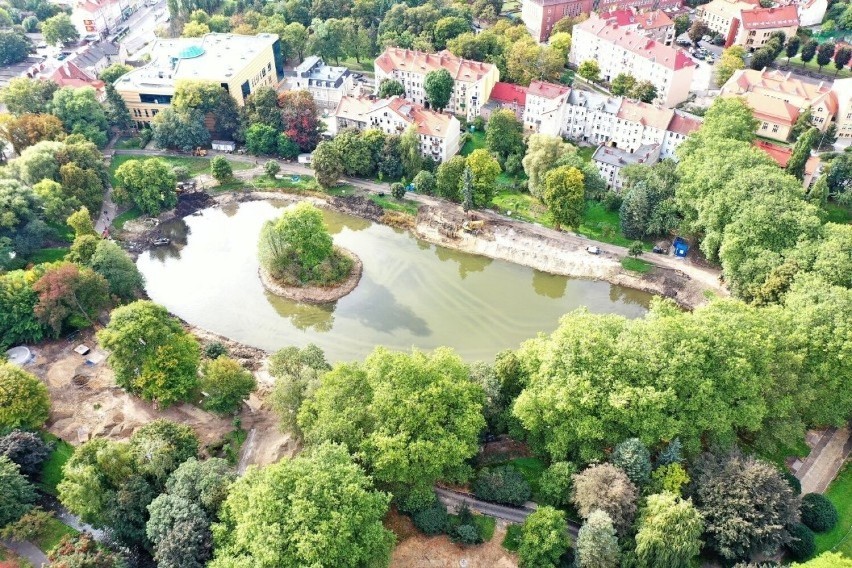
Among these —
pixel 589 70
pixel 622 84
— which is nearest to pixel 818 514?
pixel 622 84

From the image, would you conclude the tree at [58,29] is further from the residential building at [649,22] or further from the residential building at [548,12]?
the residential building at [649,22]

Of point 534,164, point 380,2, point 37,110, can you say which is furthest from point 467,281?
point 380,2

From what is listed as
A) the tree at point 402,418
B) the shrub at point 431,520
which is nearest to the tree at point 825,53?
the tree at point 402,418

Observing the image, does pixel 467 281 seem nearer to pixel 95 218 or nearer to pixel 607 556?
pixel 607 556

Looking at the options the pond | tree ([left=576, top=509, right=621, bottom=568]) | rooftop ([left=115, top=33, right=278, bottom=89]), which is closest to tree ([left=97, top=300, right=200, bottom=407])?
the pond

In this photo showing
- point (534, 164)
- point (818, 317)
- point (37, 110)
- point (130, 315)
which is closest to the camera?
point (818, 317)

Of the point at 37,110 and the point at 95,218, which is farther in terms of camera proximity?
the point at 37,110

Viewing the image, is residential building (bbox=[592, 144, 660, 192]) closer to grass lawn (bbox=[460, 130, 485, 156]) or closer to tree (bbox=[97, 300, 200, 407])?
grass lawn (bbox=[460, 130, 485, 156])
